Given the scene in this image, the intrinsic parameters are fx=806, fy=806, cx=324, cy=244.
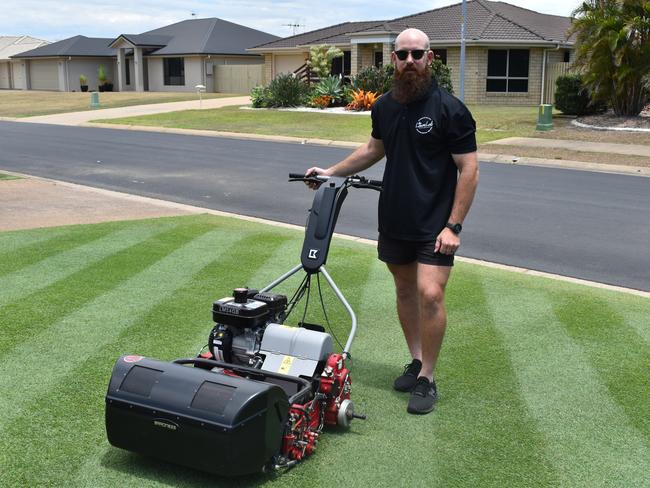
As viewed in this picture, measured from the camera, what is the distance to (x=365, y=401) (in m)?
4.66

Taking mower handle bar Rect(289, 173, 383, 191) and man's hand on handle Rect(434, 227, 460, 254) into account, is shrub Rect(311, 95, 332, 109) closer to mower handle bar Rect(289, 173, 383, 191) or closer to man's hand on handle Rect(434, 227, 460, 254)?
mower handle bar Rect(289, 173, 383, 191)

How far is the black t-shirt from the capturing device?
434 cm

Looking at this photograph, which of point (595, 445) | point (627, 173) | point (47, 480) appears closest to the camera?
point (47, 480)

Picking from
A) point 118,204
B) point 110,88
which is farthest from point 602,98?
point 110,88

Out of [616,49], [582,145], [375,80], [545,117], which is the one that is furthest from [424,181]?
[375,80]

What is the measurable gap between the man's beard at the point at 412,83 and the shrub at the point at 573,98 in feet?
82.1

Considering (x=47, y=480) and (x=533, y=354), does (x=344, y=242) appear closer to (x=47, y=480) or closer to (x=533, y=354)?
(x=533, y=354)

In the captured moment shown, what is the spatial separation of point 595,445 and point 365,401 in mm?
1275

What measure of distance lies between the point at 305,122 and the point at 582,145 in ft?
34.6

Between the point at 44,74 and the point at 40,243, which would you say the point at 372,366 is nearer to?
the point at 40,243

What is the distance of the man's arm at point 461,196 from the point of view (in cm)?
435

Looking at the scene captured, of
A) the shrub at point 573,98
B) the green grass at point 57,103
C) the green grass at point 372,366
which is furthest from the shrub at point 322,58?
the green grass at point 372,366

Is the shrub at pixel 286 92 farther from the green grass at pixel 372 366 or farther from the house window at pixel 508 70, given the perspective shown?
the green grass at pixel 372 366

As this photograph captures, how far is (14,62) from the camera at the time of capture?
67.6 meters
